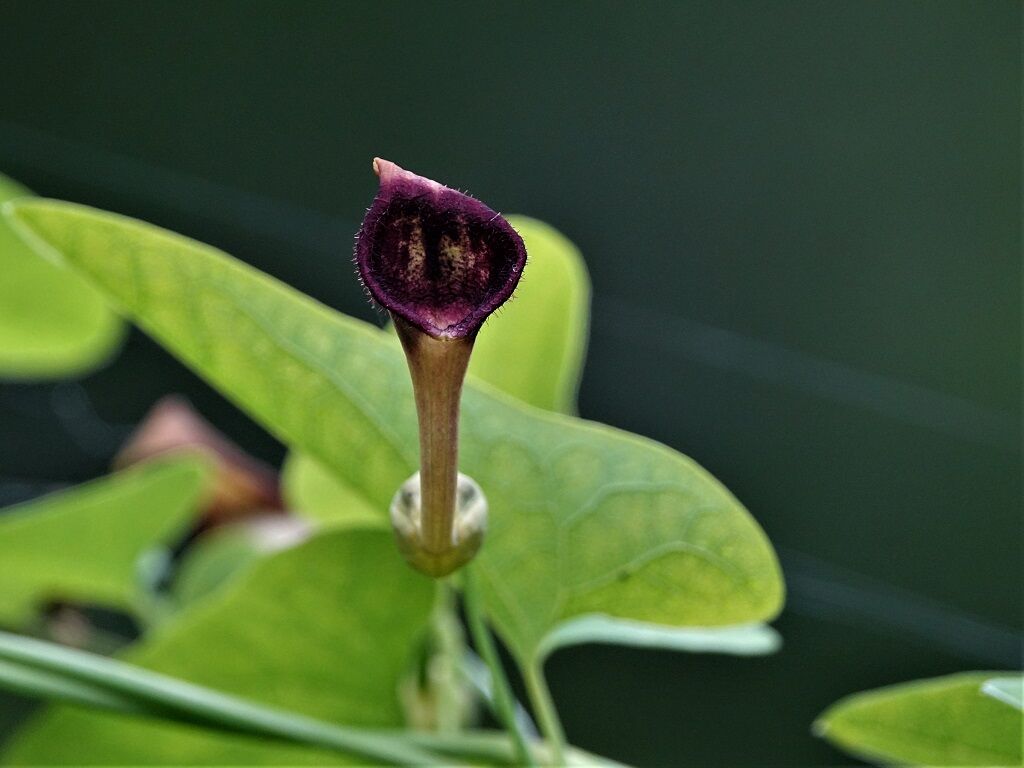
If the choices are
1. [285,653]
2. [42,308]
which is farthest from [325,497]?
[42,308]

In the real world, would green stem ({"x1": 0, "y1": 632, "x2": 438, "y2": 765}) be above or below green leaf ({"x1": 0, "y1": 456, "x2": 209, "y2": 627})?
above

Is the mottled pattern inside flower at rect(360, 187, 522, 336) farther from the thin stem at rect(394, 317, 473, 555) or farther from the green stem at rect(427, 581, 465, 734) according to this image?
the green stem at rect(427, 581, 465, 734)

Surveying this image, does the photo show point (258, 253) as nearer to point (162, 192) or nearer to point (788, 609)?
point (162, 192)

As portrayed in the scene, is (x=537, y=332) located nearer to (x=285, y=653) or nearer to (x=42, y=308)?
(x=285, y=653)

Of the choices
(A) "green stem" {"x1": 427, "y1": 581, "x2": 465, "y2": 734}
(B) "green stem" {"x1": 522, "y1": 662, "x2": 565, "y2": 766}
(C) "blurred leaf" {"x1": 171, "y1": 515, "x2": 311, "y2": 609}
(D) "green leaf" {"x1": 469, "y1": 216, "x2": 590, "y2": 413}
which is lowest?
(C) "blurred leaf" {"x1": 171, "y1": 515, "x2": 311, "y2": 609}

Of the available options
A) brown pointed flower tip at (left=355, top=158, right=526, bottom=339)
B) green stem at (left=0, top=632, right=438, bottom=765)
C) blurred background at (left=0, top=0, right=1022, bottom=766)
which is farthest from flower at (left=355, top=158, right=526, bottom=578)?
blurred background at (left=0, top=0, right=1022, bottom=766)

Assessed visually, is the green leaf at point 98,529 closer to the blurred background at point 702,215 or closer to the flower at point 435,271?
the flower at point 435,271
